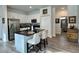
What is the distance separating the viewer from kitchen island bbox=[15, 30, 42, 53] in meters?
2.48

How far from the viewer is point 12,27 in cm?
258

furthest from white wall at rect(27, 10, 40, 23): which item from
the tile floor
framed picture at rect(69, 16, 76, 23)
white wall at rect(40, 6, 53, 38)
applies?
framed picture at rect(69, 16, 76, 23)

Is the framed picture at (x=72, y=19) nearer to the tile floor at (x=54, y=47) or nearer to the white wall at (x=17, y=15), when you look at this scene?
the tile floor at (x=54, y=47)

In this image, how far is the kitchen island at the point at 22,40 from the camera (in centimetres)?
248

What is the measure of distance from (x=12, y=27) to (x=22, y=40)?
1.52 feet

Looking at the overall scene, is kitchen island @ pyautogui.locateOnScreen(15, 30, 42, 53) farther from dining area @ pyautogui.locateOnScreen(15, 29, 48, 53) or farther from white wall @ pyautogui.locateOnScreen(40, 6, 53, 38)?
white wall @ pyautogui.locateOnScreen(40, 6, 53, 38)

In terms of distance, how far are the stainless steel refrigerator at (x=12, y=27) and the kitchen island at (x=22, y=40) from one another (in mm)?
120

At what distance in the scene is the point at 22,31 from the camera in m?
2.61

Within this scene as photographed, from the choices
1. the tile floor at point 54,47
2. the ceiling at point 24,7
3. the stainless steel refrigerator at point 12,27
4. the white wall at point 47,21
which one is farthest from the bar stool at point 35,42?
the ceiling at point 24,7

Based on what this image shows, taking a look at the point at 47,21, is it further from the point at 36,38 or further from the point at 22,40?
the point at 22,40

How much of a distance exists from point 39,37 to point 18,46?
63cm

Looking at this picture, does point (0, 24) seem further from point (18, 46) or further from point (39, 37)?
point (39, 37)

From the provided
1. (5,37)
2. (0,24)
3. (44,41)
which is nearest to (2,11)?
(0,24)

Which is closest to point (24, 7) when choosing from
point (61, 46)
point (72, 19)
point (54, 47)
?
point (54, 47)
